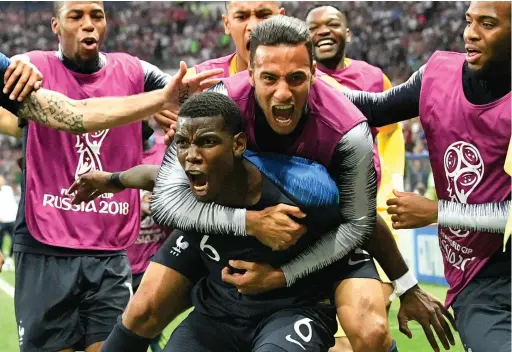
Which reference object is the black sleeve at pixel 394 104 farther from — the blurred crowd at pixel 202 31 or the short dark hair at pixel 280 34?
the blurred crowd at pixel 202 31

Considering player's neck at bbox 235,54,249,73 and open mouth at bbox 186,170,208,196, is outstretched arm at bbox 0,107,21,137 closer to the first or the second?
player's neck at bbox 235,54,249,73

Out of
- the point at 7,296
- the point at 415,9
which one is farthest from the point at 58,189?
the point at 415,9

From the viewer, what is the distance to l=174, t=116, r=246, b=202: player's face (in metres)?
3.86

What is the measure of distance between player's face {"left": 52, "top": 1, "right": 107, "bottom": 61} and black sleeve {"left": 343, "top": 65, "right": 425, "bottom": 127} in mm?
1531

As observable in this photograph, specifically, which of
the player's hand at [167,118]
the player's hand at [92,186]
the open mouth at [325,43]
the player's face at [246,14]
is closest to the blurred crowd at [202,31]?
the open mouth at [325,43]

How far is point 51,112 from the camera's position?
4.49 m

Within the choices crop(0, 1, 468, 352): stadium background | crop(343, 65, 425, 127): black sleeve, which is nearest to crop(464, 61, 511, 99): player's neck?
crop(343, 65, 425, 127): black sleeve

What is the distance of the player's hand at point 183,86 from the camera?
4.36 metres

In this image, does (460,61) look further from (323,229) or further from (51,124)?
(51,124)

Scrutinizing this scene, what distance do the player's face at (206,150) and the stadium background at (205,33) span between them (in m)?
11.8

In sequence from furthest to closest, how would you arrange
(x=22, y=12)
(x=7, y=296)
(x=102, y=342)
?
(x=22, y=12), (x=7, y=296), (x=102, y=342)

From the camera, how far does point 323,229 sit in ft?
13.3

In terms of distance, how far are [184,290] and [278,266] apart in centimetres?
51

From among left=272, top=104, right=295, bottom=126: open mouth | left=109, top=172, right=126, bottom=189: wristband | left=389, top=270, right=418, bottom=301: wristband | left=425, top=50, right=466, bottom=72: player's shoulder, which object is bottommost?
left=389, top=270, right=418, bottom=301: wristband
